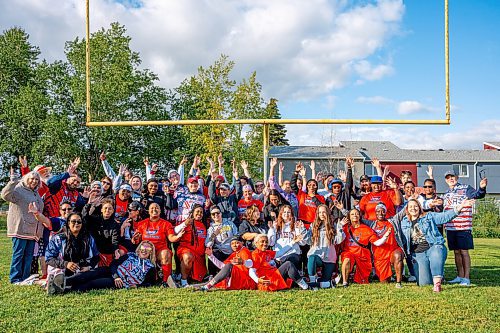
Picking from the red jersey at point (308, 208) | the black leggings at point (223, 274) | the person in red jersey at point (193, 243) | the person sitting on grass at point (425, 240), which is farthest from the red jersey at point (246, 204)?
the person sitting on grass at point (425, 240)

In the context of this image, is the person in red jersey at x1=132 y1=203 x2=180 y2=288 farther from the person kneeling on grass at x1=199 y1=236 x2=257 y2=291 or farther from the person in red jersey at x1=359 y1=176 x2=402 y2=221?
the person in red jersey at x1=359 y1=176 x2=402 y2=221

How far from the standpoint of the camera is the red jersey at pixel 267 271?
22.1 feet

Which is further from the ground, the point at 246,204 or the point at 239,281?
the point at 246,204

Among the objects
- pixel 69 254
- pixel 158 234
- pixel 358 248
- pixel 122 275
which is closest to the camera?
pixel 69 254

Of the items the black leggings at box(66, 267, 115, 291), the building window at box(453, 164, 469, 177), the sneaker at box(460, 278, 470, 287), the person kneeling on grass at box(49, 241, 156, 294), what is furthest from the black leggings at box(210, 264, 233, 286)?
the building window at box(453, 164, 469, 177)

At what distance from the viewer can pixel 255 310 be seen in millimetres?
5543

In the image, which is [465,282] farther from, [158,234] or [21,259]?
[21,259]

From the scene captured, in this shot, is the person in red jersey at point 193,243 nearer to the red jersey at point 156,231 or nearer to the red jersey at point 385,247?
the red jersey at point 156,231

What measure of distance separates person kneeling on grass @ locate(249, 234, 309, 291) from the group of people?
15 mm

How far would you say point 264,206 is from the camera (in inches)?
312

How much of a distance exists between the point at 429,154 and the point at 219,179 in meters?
33.5

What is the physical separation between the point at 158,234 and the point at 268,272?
5.57 ft

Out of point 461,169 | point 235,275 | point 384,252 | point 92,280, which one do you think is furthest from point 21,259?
point 461,169

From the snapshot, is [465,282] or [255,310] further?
[465,282]
